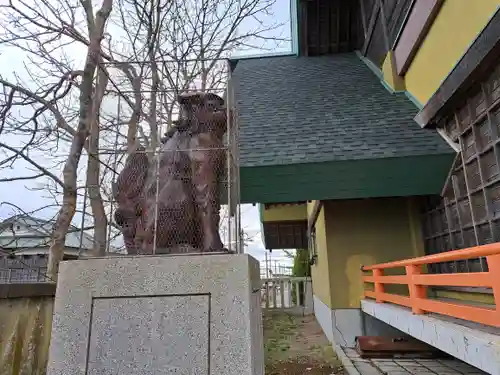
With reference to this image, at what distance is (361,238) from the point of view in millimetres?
6043

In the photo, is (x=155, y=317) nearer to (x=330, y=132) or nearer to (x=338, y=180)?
(x=338, y=180)

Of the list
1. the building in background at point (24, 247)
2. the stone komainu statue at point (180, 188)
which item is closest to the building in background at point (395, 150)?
the stone komainu statue at point (180, 188)

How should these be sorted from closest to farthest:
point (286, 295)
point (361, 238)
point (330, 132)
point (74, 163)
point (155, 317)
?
point (155, 317) → point (74, 163) → point (330, 132) → point (361, 238) → point (286, 295)

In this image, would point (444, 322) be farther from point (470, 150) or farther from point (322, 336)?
point (322, 336)

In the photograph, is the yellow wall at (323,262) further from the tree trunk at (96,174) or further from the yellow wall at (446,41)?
the tree trunk at (96,174)

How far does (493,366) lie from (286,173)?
132 inches

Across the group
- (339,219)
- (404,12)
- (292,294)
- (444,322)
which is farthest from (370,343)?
(292,294)

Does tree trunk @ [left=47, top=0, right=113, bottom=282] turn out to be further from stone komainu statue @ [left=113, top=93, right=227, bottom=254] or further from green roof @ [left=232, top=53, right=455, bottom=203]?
green roof @ [left=232, top=53, right=455, bottom=203]

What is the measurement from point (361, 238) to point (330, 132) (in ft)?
6.18

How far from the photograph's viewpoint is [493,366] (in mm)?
2070

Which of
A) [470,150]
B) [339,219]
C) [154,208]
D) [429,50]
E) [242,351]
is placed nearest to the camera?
[242,351]

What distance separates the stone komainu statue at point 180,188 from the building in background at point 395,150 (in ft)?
5.32

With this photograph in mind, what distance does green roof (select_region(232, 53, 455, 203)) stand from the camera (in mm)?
4967

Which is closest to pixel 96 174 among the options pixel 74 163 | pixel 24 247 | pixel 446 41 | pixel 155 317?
pixel 74 163
